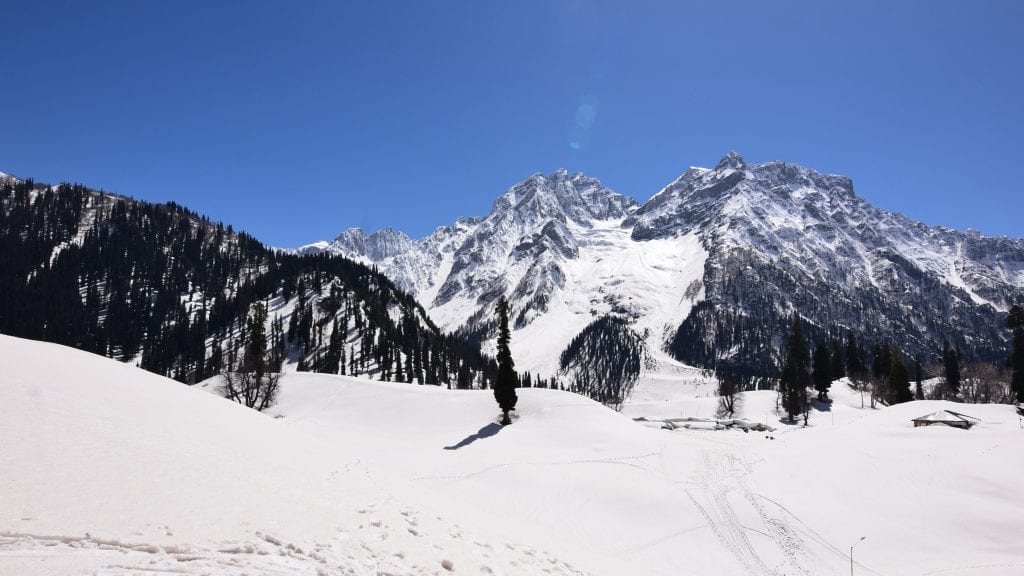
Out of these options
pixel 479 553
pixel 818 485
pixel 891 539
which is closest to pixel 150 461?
pixel 479 553

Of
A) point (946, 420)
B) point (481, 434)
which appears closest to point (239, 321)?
point (481, 434)

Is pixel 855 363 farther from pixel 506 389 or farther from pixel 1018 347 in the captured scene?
pixel 506 389

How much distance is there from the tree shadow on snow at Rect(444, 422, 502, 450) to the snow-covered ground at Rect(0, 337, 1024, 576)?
25cm

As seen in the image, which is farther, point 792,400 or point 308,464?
point 792,400

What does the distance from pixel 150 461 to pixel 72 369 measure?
752 cm

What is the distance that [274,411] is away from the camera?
5603cm

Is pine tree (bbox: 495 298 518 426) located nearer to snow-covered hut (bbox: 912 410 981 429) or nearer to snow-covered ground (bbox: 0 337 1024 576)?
snow-covered ground (bbox: 0 337 1024 576)

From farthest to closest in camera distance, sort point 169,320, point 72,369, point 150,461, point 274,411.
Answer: point 169,320 → point 274,411 → point 72,369 → point 150,461

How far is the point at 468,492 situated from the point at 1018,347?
Answer: 84795mm

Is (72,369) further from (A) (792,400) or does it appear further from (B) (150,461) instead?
(A) (792,400)

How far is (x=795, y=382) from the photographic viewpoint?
267ft

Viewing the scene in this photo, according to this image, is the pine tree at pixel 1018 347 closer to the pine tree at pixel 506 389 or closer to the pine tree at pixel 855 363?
the pine tree at pixel 855 363

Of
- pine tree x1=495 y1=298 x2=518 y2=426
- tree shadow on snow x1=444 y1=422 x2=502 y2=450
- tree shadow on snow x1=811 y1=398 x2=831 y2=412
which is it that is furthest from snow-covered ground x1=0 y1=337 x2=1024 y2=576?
tree shadow on snow x1=811 y1=398 x2=831 y2=412

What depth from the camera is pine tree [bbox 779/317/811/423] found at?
79.9 metres
